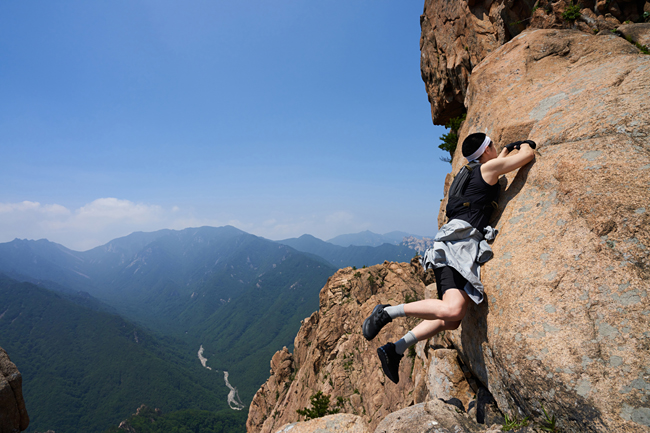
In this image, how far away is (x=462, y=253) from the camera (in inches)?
240

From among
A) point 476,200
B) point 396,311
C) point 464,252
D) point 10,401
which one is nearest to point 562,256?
point 464,252

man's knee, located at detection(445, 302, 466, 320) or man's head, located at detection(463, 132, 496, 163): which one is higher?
man's head, located at detection(463, 132, 496, 163)

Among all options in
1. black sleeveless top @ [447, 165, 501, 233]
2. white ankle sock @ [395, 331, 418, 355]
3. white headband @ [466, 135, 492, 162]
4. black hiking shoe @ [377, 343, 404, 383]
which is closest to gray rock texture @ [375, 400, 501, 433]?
black hiking shoe @ [377, 343, 404, 383]

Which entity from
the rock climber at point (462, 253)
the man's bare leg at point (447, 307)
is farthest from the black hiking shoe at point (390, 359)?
the man's bare leg at point (447, 307)

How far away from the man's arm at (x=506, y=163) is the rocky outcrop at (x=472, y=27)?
26.4ft

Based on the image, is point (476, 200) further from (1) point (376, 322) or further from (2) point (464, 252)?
(1) point (376, 322)

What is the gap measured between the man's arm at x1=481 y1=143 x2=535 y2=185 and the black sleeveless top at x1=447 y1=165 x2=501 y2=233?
0.17 meters

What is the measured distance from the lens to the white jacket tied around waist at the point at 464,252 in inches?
231

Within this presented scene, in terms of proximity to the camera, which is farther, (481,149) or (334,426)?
(334,426)

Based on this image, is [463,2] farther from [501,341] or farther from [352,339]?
[352,339]

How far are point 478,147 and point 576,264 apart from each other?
10.7 feet

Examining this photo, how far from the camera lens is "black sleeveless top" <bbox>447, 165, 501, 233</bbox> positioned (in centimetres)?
645

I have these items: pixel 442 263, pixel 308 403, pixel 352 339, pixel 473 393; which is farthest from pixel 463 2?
pixel 308 403

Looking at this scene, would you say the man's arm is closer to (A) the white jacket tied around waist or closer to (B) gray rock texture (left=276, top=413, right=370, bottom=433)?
(A) the white jacket tied around waist
